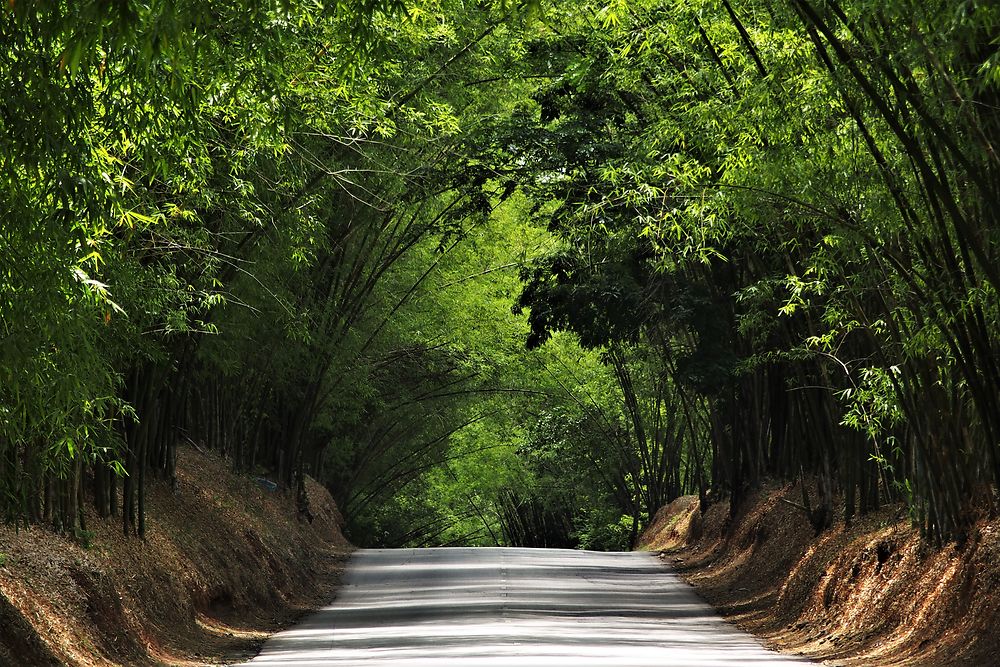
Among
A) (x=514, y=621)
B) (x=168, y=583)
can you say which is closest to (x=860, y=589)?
(x=514, y=621)

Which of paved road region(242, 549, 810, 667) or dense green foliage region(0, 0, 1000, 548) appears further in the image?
paved road region(242, 549, 810, 667)

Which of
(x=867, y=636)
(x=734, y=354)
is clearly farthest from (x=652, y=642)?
(x=734, y=354)

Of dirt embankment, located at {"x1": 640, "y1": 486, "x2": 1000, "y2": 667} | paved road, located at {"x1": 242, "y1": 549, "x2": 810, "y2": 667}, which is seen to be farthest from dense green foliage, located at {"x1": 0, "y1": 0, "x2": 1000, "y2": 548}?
paved road, located at {"x1": 242, "y1": 549, "x2": 810, "y2": 667}

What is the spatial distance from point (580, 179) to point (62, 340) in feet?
28.6

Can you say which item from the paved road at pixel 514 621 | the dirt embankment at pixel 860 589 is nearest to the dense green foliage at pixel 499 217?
the dirt embankment at pixel 860 589

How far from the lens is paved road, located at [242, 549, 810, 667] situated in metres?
9.97

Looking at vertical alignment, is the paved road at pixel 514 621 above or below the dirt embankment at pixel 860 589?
below

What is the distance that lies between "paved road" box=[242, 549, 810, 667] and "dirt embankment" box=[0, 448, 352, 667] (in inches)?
22.8

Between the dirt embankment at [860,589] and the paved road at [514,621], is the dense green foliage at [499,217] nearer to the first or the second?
the dirt embankment at [860,589]

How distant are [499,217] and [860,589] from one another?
13.5 m

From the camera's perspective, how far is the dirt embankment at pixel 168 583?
358 inches

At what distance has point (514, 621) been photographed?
12492 millimetres

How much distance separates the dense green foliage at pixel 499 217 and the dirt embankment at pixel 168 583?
1.64 ft

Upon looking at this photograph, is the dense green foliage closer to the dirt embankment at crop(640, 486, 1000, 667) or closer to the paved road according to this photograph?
the dirt embankment at crop(640, 486, 1000, 667)
